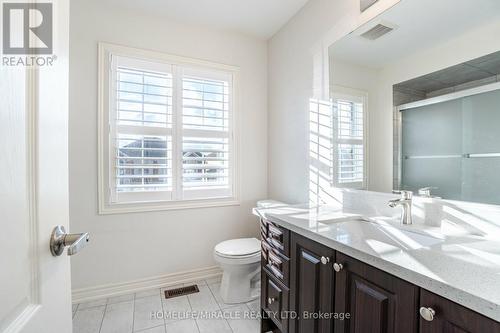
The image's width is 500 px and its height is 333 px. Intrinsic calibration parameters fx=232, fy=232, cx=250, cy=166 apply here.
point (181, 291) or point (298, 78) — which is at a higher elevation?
point (298, 78)

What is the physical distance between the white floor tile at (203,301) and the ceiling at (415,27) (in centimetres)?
225

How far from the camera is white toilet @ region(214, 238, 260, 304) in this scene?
76.4 inches

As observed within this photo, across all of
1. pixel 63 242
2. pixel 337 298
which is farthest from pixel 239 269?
pixel 63 242

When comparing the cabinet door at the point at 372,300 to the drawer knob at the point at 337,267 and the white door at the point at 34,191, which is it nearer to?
the drawer knob at the point at 337,267

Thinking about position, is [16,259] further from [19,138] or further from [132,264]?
[132,264]

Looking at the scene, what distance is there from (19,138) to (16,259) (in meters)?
0.24

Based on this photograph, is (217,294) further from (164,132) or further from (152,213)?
(164,132)

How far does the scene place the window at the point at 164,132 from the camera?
215 centimetres

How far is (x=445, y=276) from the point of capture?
27.0 inches

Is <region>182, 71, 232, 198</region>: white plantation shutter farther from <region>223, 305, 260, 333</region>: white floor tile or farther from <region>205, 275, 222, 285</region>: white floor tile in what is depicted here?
<region>223, 305, 260, 333</region>: white floor tile

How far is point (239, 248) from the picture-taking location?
2057mm

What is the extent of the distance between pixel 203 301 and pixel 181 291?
0.96 ft

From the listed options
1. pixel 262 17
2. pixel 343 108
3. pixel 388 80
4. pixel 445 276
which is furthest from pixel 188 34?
pixel 445 276

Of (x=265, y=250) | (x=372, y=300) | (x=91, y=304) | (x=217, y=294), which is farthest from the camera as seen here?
(x=217, y=294)
